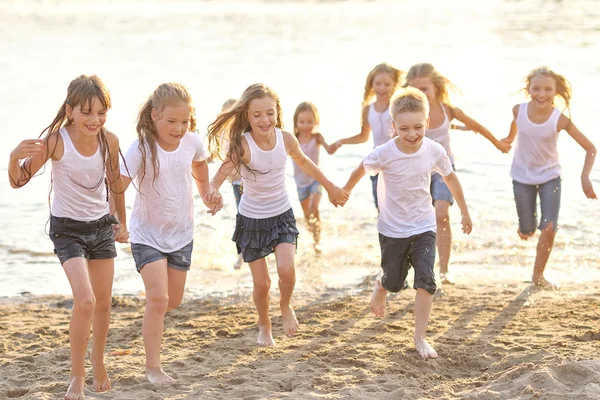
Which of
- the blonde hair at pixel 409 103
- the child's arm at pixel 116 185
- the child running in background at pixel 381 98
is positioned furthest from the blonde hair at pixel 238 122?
the child running in background at pixel 381 98

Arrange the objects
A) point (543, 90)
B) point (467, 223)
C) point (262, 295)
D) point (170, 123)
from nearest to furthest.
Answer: point (170, 123)
point (467, 223)
point (262, 295)
point (543, 90)

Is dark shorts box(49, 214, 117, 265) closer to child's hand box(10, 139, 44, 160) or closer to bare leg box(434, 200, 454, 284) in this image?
child's hand box(10, 139, 44, 160)

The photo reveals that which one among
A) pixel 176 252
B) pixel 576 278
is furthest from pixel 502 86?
pixel 176 252

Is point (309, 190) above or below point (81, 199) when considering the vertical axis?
below

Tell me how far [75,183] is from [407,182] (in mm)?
2295

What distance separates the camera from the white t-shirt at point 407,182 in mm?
6645

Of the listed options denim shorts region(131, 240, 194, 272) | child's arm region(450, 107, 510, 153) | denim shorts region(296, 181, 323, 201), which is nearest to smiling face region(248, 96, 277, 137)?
denim shorts region(131, 240, 194, 272)

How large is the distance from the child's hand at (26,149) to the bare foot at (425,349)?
110 inches

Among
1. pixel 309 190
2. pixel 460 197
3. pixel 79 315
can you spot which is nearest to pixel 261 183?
pixel 460 197

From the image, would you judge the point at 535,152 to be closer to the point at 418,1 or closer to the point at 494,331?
the point at 494,331

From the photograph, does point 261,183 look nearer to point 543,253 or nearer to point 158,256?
point 158,256

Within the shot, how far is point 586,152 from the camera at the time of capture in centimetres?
827

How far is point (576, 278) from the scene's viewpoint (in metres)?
8.98

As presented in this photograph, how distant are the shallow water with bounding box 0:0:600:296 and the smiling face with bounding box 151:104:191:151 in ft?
9.98
